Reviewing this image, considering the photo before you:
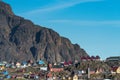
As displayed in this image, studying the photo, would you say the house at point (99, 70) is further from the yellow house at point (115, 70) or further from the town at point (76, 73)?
the yellow house at point (115, 70)

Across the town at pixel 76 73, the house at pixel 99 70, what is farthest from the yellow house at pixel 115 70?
the house at pixel 99 70

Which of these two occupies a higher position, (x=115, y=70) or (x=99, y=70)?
(x=99, y=70)

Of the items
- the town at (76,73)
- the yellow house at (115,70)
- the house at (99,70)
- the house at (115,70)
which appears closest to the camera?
the town at (76,73)

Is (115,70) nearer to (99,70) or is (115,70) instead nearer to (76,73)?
(99,70)

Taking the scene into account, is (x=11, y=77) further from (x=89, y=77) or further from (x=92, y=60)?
(x=92, y=60)

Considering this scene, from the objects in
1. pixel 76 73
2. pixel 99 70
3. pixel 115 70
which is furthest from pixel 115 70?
pixel 76 73

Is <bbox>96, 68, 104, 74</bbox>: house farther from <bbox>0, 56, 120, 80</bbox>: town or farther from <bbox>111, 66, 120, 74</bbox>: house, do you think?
<bbox>111, 66, 120, 74</bbox>: house

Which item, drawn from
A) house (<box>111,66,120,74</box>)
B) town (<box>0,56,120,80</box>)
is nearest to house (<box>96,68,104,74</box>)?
town (<box>0,56,120,80</box>)

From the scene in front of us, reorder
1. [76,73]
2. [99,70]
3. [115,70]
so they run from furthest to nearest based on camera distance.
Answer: [115,70] → [99,70] → [76,73]

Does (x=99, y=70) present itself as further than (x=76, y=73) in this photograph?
Yes

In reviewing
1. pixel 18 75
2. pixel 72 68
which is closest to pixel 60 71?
pixel 72 68

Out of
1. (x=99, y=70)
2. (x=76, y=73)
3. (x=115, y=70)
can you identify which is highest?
(x=99, y=70)
